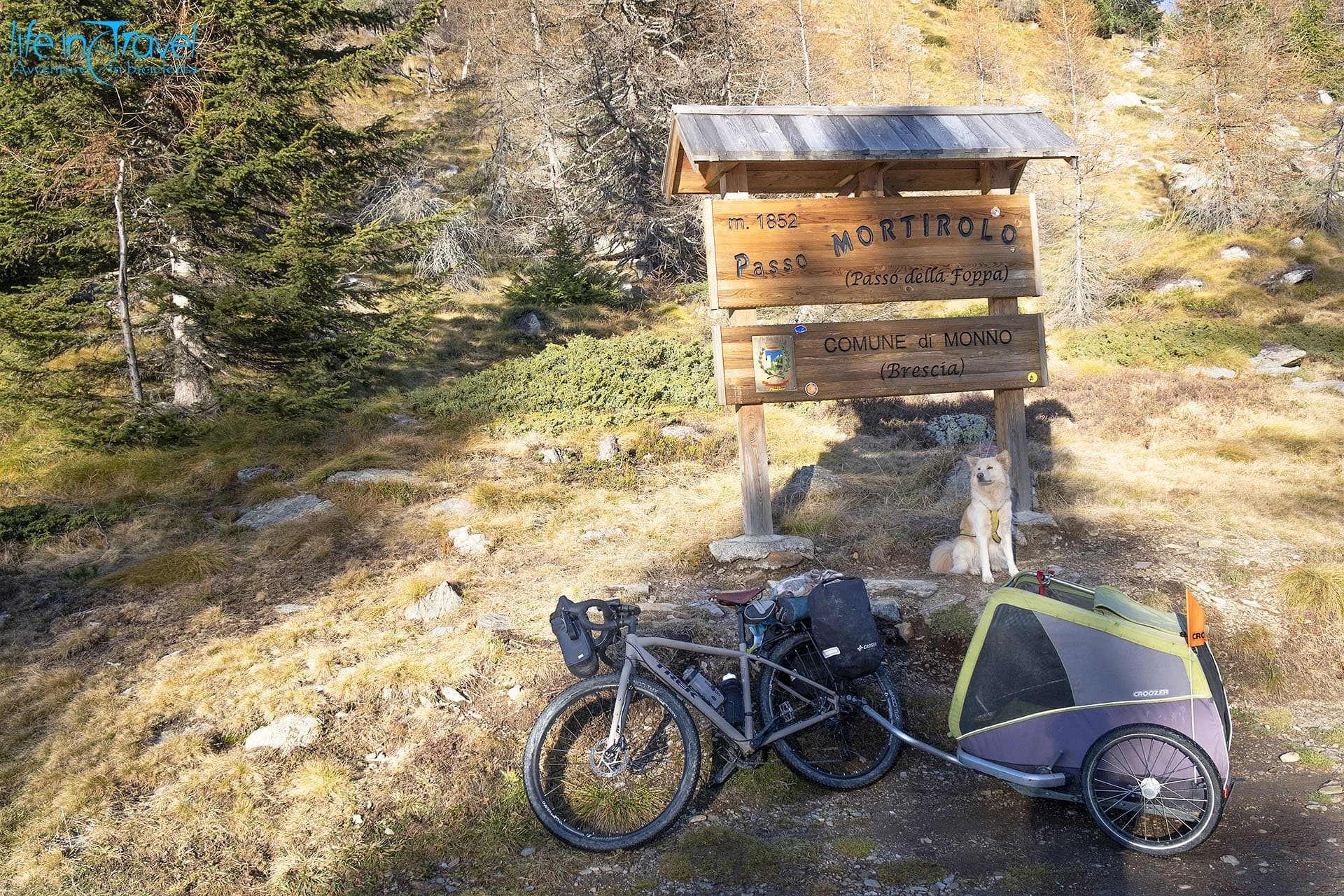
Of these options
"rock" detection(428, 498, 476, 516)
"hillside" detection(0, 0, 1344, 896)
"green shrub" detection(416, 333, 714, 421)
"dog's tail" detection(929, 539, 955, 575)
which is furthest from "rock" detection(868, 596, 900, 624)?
"green shrub" detection(416, 333, 714, 421)

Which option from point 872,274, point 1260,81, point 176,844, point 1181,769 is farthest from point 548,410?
point 1260,81

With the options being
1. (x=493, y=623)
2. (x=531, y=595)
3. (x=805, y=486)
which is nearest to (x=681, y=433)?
(x=805, y=486)

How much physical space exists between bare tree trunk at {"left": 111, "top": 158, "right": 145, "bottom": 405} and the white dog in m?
11.0

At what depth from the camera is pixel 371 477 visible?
989cm

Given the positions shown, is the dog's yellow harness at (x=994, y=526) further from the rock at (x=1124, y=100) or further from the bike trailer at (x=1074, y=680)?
the rock at (x=1124, y=100)

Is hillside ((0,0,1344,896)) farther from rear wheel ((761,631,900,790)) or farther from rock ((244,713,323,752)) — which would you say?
rear wheel ((761,631,900,790))

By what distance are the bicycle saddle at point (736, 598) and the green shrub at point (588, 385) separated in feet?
26.3

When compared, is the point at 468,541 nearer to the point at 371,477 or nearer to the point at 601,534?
the point at 601,534

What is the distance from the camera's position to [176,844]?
13.2 ft

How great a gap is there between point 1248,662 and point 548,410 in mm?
9700

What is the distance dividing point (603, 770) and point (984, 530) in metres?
4.16

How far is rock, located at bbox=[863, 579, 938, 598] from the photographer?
6.63 m

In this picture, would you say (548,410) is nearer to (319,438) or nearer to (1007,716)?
(319,438)

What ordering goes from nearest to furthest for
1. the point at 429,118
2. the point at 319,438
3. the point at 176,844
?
the point at 176,844 < the point at 319,438 < the point at 429,118
